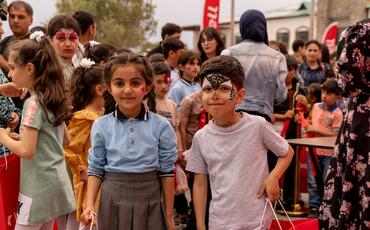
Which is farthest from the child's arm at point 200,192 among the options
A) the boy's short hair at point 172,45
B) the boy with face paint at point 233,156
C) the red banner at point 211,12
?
the red banner at point 211,12

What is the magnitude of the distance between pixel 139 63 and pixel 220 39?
3377mm

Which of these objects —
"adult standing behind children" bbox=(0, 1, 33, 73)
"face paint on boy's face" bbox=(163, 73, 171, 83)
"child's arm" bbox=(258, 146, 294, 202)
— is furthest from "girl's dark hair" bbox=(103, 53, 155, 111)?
"adult standing behind children" bbox=(0, 1, 33, 73)

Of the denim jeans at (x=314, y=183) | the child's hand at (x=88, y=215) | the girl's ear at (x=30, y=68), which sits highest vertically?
the girl's ear at (x=30, y=68)

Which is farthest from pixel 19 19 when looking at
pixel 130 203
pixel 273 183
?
pixel 273 183

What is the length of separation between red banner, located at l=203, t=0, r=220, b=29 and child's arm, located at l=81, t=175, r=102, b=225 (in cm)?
961

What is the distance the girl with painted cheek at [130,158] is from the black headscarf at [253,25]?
78.9 inches

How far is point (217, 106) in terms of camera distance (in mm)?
3145

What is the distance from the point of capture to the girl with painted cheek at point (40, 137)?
3.42 meters

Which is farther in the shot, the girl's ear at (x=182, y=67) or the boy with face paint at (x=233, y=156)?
the girl's ear at (x=182, y=67)

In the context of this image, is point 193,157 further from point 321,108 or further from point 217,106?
point 321,108

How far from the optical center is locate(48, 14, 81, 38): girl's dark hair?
4841 mm

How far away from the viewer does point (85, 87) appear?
4074 mm

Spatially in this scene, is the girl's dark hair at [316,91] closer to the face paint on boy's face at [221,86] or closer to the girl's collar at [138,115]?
the face paint on boy's face at [221,86]

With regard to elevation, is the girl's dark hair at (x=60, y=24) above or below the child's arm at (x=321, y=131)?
above
